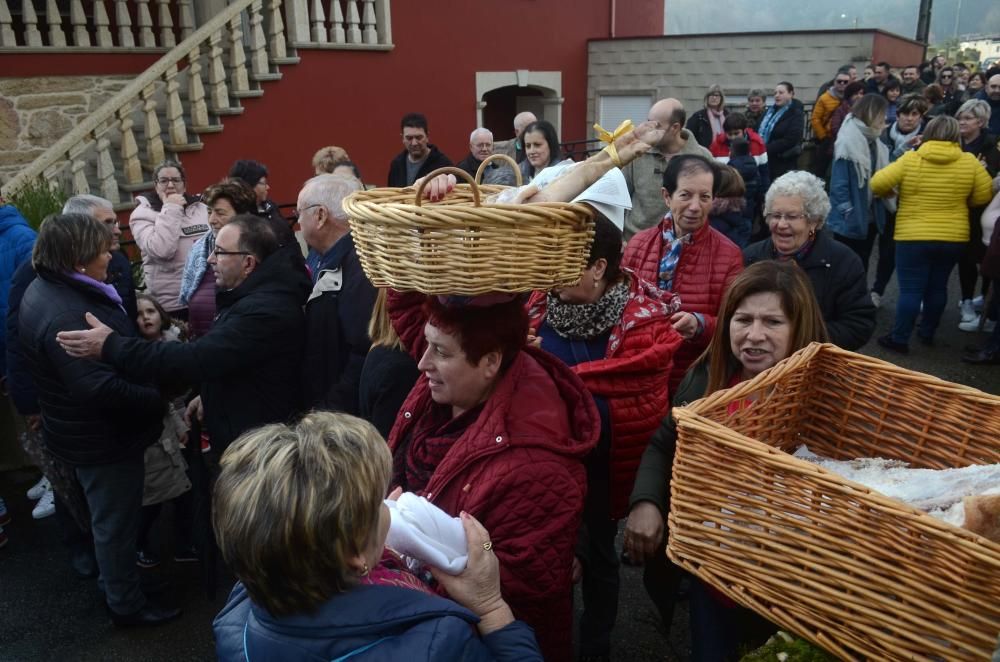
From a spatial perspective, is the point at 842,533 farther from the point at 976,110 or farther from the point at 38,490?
the point at 976,110

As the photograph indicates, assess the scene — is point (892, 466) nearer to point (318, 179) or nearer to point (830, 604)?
point (830, 604)

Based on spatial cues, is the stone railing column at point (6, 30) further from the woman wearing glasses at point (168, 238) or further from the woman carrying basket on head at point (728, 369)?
the woman carrying basket on head at point (728, 369)

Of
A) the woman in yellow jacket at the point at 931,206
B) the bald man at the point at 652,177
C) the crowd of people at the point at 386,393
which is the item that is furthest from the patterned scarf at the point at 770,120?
the bald man at the point at 652,177

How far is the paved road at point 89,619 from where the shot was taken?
3.68 meters

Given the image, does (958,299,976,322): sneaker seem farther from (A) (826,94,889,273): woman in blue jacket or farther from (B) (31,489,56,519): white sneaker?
(B) (31,489,56,519): white sneaker

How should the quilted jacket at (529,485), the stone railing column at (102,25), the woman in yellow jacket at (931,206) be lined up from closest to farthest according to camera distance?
the quilted jacket at (529,485) < the woman in yellow jacket at (931,206) < the stone railing column at (102,25)

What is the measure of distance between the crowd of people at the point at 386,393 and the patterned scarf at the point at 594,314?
1 centimetres

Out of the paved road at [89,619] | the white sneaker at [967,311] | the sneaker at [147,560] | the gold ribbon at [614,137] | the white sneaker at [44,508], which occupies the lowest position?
the paved road at [89,619]

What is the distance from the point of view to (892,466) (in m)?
1.95

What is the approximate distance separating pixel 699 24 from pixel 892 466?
A: 354ft

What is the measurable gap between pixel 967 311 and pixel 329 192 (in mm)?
6994

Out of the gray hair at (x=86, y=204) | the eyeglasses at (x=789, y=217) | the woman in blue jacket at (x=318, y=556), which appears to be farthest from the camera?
the gray hair at (x=86, y=204)

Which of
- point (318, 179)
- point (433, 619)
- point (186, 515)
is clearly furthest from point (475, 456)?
point (186, 515)

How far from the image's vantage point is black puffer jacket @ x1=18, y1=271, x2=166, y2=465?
130 inches
